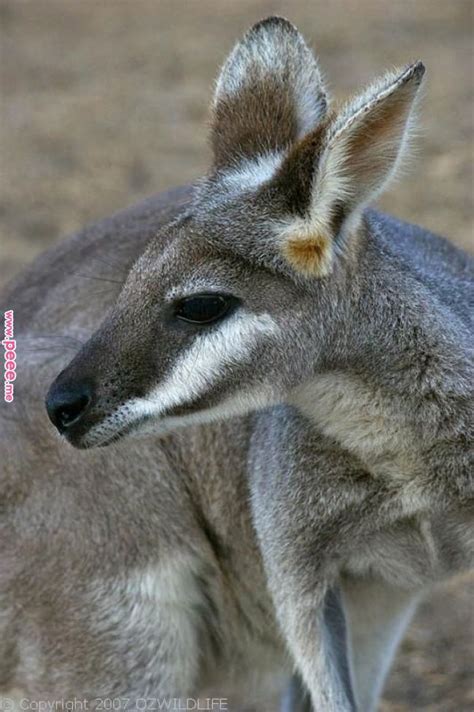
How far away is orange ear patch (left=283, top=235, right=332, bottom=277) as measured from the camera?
3684mm

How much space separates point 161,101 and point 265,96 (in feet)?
21.5

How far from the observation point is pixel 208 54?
37.1ft

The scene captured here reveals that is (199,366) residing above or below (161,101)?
below

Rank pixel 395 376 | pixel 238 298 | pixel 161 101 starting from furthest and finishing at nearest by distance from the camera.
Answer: pixel 161 101 < pixel 395 376 < pixel 238 298

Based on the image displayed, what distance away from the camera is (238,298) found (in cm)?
369

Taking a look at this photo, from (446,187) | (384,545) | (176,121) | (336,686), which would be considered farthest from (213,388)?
(176,121)

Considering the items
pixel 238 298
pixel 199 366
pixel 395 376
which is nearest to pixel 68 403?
pixel 199 366

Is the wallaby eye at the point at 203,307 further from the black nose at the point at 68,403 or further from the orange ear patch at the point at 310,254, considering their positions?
the black nose at the point at 68,403

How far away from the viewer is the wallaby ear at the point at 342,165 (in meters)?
3.48

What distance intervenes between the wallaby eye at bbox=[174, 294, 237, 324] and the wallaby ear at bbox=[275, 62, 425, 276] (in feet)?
0.65

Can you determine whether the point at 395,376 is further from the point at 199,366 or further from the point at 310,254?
the point at 199,366

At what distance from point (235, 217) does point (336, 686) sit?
1396 millimetres

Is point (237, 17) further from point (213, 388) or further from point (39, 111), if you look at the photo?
point (213, 388)

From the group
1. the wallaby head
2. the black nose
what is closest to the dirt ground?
the wallaby head
